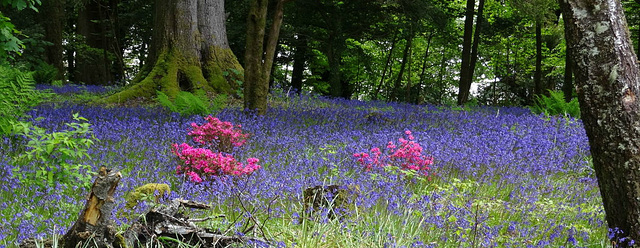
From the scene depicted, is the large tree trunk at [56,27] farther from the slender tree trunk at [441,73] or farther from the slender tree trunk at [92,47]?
the slender tree trunk at [441,73]

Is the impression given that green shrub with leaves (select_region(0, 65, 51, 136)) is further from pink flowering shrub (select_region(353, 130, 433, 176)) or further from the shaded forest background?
the shaded forest background

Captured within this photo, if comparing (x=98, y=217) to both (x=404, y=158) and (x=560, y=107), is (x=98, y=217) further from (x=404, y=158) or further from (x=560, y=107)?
(x=560, y=107)

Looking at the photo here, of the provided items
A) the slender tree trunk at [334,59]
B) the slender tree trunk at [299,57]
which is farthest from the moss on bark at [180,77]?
the slender tree trunk at [299,57]

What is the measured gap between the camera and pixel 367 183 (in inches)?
180

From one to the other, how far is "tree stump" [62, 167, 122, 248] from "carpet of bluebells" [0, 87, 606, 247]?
0.40 feet

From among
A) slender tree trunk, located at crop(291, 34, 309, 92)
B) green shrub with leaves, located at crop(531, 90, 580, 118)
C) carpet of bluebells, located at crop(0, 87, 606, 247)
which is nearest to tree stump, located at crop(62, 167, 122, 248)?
carpet of bluebells, located at crop(0, 87, 606, 247)

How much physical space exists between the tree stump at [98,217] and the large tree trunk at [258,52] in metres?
5.26

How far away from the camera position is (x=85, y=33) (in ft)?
68.8

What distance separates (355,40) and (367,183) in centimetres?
1812

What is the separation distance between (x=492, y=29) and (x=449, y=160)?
13725 millimetres

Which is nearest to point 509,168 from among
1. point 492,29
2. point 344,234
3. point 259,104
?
point 344,234

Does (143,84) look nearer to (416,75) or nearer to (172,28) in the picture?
(172,28)

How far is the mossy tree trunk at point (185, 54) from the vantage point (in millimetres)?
10219

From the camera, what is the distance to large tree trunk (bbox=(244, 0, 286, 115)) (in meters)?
7.94
